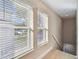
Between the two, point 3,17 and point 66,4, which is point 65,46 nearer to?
point 66,4

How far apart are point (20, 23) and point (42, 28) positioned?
65cm

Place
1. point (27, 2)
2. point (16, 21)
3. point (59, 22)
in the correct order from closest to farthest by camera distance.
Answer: point (16, 21) < point (27, 2) < point (59, 22)

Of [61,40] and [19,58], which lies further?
[61,40]

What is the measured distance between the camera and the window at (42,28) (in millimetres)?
1890

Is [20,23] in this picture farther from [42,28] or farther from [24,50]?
[42,28]

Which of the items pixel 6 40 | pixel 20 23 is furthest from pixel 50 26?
pixel 6 40

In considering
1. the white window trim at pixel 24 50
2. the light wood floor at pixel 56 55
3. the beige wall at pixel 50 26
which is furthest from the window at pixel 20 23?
the light wood floor at pixel 56 55

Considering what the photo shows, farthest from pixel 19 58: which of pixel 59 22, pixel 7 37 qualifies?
pixel 59 22

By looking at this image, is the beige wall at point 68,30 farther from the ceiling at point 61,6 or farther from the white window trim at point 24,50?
the white window trim at point 24,50

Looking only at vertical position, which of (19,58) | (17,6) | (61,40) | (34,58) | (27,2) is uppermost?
(27,2)

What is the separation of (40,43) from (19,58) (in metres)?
0.67

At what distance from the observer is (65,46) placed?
190 cm

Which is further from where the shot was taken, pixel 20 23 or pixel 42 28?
pixel 42 28

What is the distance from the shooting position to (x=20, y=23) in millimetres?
1397
